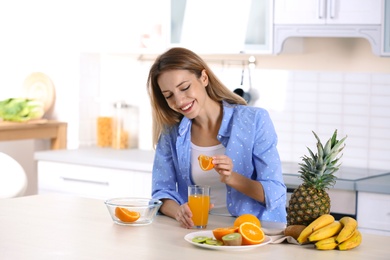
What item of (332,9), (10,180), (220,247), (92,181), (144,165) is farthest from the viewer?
(92,181)

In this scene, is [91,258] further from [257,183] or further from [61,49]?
[61,49]

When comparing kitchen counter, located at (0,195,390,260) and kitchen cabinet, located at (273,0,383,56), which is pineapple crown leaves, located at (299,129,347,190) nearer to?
kitchen counter, located at (0,195,390,260)

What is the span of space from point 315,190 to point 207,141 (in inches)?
28.3

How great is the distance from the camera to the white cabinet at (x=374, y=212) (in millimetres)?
3893

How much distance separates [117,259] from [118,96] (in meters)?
3.23

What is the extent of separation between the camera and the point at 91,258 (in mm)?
2283

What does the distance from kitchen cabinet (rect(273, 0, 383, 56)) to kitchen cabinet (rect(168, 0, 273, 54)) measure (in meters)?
0.07

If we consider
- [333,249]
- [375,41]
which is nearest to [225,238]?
[333,249]

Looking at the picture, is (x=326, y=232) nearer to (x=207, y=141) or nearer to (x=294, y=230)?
(x=294, y=230)

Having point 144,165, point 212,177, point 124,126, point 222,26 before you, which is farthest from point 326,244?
Answer: point 124,126

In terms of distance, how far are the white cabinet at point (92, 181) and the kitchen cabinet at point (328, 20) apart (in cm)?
110

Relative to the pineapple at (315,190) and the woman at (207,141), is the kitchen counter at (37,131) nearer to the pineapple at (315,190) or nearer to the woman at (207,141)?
the woman at (207,141)

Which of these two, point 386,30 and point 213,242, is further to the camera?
point 386,30

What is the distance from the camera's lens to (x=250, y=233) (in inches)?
95.8
